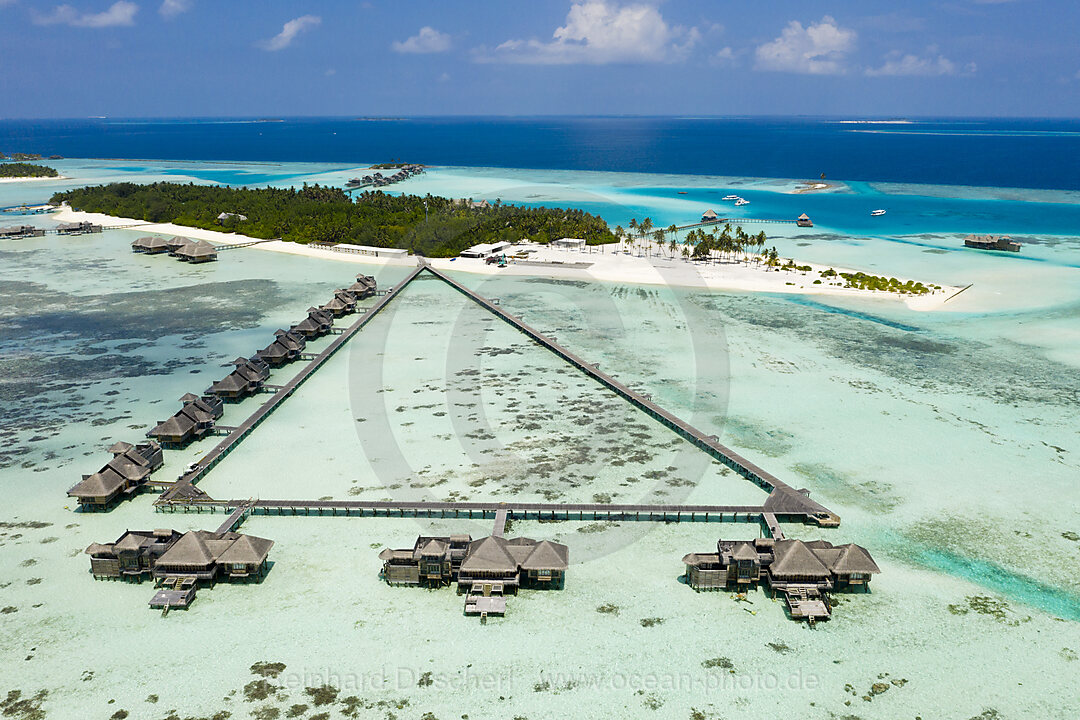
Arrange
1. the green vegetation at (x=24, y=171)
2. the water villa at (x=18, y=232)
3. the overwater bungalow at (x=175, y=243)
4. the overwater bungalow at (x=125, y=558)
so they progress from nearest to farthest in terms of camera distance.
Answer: the overwater bungalow at (x=125, y=558) < the overwater bungalow at (x=175, y=243) < the water villa at (x=18, y=232) < the green vegetation at (x=24, y=171)

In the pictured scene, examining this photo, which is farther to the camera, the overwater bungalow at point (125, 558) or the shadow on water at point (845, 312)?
the shadow on water at point (845, 312)

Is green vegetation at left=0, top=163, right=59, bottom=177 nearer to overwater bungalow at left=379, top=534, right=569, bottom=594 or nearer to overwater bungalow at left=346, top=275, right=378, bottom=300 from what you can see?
overwater bungalow at left=346, top=275, right=378, bottom=300

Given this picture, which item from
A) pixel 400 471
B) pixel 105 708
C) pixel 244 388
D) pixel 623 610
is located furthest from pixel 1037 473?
pixel 244 388

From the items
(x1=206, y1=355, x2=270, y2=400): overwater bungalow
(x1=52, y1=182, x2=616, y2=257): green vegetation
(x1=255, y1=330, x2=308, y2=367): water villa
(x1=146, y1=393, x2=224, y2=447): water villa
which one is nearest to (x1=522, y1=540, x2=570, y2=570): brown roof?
(x1=146, y1=393, x2=224, y2=447): water villa

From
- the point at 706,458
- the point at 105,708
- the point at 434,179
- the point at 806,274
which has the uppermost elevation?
the point at 434,179

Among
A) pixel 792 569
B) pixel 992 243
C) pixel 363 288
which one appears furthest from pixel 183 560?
pixel 992 243

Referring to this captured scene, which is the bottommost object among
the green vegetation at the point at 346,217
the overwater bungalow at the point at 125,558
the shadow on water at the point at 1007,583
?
the overwater bungalow at the point at 125,558

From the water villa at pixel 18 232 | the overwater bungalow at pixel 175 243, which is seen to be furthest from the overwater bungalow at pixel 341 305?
the water villa at pixel 18 232

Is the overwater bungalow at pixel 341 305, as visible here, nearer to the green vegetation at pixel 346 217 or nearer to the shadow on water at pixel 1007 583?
the green vegetation at pixel 346 217

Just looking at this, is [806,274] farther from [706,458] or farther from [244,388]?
[244,388]
